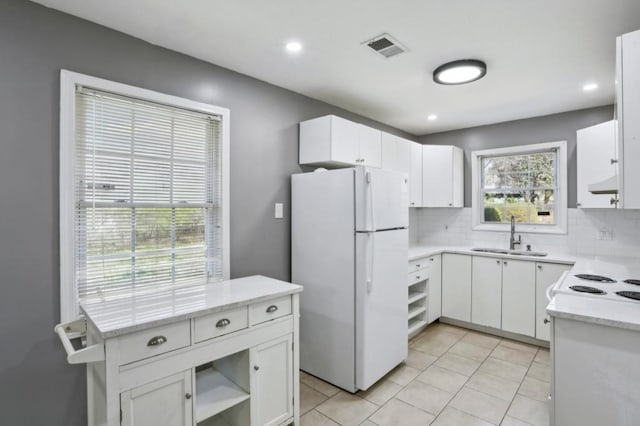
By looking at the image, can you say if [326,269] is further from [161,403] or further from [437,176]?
[437,176]

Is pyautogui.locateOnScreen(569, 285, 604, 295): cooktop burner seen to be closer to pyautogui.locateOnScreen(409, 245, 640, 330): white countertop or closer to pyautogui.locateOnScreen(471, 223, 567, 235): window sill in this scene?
pyautogui.locateOnScreen(409, 245, 640, 330): white countertop

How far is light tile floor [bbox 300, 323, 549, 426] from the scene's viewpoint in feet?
7.34

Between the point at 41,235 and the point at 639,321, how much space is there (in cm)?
290

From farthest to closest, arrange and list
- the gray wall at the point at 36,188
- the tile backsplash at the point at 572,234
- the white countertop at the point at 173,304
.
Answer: the tile backsplash at the point at 572,234 < the gray wall at the point at 36,188 < the white countertop at the point at 173,304

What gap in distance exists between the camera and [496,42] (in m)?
2.18

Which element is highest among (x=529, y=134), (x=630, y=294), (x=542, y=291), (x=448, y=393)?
(x=529, y=134)

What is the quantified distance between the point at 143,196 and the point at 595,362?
2604mm

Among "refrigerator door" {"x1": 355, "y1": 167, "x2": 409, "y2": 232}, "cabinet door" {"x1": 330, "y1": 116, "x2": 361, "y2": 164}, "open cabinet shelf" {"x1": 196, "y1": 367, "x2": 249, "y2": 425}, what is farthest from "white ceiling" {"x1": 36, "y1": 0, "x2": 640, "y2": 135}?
"open cabinet shelf" {"x1": 196, "y1": 367, "x2": 249, "y2": 425}

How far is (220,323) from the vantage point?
178 cm

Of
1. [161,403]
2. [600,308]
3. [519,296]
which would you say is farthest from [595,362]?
[519,296]

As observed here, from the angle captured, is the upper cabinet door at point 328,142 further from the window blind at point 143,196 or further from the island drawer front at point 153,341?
the island drawer front at point 153,341

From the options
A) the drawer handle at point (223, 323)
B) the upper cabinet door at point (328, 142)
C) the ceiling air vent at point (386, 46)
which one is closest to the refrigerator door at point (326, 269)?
the upper cabinet door at point (328, 142)

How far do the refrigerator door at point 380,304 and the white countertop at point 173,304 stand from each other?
605 millimetres

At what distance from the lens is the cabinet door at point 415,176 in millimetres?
4137
